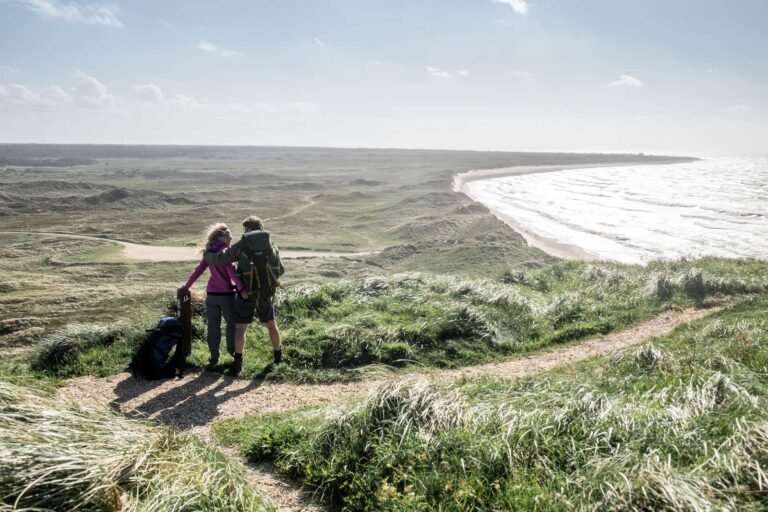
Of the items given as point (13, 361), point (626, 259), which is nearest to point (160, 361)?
point (13, 361)

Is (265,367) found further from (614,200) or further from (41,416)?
(614,200)

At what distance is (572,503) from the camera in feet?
11.6

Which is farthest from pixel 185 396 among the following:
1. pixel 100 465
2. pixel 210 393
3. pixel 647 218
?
pixel 647 218

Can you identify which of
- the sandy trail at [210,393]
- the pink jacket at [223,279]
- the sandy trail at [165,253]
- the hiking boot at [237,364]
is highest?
the pink jacket at [223,279]

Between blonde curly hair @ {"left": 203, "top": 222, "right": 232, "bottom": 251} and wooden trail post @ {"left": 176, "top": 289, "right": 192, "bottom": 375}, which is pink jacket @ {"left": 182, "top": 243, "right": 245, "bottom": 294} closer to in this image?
blonde curly hair @ {"left": 203, "top": 222, "right": 232, "bottom": 251}

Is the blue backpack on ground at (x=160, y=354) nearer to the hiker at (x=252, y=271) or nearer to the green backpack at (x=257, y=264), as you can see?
the hiker at (x=252, y=271)

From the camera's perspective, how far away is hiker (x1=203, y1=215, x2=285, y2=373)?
23.5 ft

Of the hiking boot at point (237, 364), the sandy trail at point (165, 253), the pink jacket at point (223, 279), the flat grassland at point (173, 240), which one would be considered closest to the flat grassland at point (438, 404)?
the hiking boot at point (237, 364)

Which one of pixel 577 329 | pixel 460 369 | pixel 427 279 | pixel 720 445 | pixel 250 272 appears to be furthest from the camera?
pixel 427 279

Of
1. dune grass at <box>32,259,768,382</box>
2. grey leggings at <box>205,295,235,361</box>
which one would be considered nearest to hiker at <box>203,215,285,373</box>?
grey leggings at <box>205,295,235,361</box>

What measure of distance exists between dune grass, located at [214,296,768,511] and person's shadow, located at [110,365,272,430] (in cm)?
58

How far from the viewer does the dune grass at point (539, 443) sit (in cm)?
359

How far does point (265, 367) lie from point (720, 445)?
5.55 meters

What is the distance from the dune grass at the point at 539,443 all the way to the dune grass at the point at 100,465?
0.86 meters
